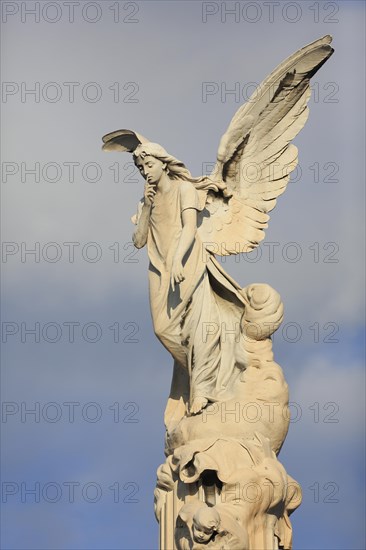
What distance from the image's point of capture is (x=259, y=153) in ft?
83.1

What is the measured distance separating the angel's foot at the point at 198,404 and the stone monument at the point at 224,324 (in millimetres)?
18

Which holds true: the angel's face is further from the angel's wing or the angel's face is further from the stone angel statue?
the angel's wing

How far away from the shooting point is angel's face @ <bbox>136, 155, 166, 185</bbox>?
24.6 meters

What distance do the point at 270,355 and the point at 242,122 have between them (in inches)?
93.2

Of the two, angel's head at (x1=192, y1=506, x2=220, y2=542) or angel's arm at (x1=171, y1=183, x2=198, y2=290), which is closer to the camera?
angel's head at (x1=192, y1=506, x2=220, y2=542)

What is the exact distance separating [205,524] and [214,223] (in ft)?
11.1

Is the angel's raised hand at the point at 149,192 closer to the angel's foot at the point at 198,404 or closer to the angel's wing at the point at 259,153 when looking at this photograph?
the angel's wing at the point at 259,153

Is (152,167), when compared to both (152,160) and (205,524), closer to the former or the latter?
(152,160)

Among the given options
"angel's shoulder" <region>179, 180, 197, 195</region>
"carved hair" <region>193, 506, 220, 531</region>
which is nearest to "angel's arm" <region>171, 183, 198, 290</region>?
"angel's shoulder" <region>179, 180, 197, 195</region>

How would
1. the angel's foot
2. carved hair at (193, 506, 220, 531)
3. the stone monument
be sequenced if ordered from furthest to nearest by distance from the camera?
1. the angel's foot
2. the stone monument
3. carved hair at (193, 506, 220, 531)

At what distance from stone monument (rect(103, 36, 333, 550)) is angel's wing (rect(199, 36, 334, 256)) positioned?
0.01 meters

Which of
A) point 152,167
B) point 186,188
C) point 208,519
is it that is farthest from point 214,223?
point 208,519

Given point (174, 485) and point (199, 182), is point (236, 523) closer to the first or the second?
point (174, 485)

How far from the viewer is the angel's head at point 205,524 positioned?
23375 mm
